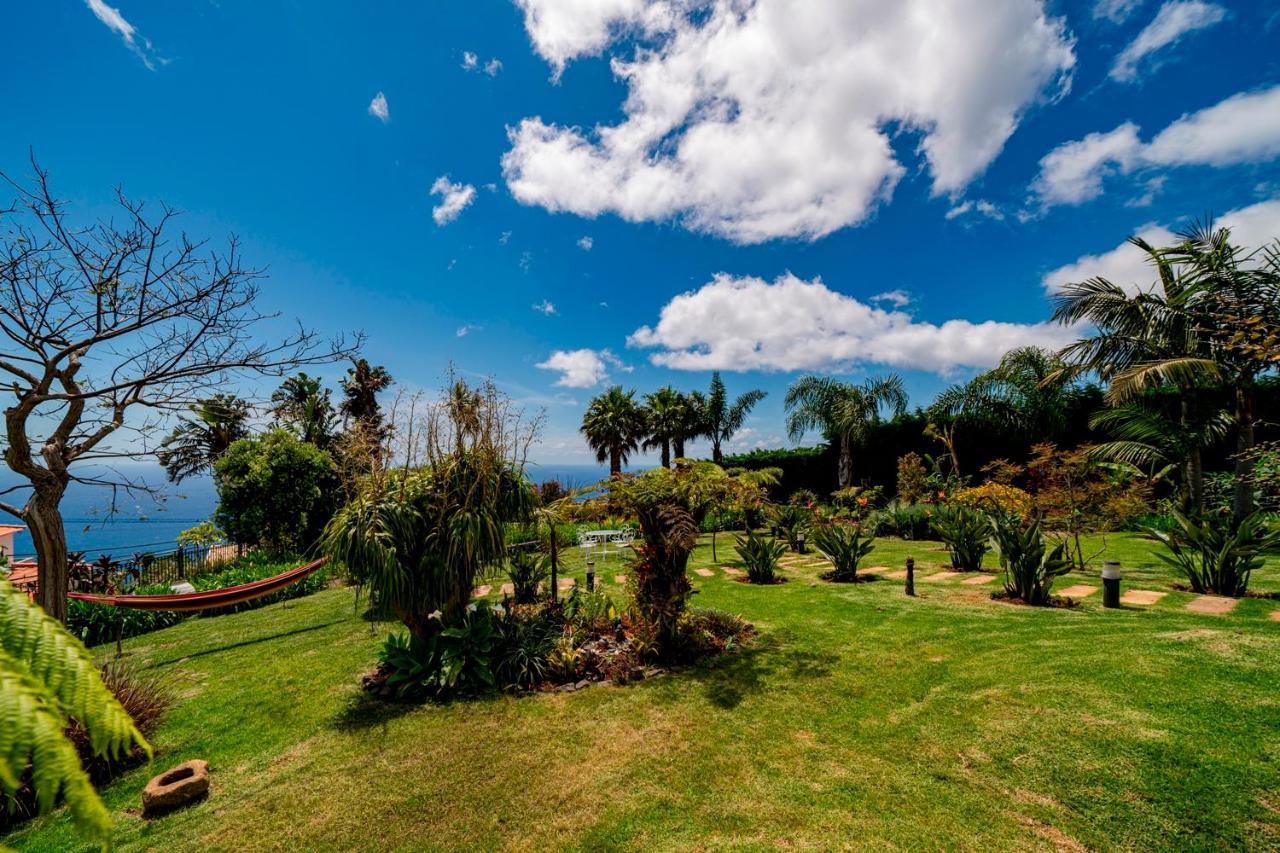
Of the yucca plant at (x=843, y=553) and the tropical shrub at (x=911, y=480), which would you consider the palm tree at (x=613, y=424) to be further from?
the yucca plant at (x=843, y=553)

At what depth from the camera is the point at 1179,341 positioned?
8.74m

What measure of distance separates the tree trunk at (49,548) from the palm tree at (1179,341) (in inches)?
489

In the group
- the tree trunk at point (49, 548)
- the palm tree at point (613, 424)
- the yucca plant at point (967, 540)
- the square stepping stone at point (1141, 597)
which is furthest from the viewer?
the palm tree at point (613, 424)

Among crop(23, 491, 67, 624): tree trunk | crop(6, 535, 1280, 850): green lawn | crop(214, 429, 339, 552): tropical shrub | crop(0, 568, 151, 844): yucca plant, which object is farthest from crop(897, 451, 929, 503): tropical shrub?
crop(23, 491, 67, 624): tree trunk

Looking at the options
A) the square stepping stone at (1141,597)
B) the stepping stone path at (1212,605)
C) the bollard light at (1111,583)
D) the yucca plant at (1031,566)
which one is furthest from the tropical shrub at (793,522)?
the stepping stone path at (1212,605)

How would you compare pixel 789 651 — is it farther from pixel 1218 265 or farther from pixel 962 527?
pixel 1218 265

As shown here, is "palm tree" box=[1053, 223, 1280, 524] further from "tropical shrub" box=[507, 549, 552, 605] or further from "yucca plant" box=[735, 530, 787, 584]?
"tropical shrub" box=[507, 549, 552, 605]

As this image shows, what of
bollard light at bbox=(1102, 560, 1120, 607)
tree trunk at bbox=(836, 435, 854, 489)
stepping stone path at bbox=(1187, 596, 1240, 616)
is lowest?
stepping stone path at bbox=(1187, 596, 1240, 616)

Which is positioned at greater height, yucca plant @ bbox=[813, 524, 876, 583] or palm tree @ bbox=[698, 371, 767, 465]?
palm tree @ bbox=[698, 371, 767, 465]

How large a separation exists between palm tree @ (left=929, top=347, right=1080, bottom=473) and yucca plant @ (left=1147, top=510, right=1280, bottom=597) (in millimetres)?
8749

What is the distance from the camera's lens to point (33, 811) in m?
3.46

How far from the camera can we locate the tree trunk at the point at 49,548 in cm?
420

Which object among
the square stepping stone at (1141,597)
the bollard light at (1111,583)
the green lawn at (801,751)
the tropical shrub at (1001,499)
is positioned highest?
the tropical shrub at (1001,499)

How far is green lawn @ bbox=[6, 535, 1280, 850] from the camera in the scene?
9.67 ft
